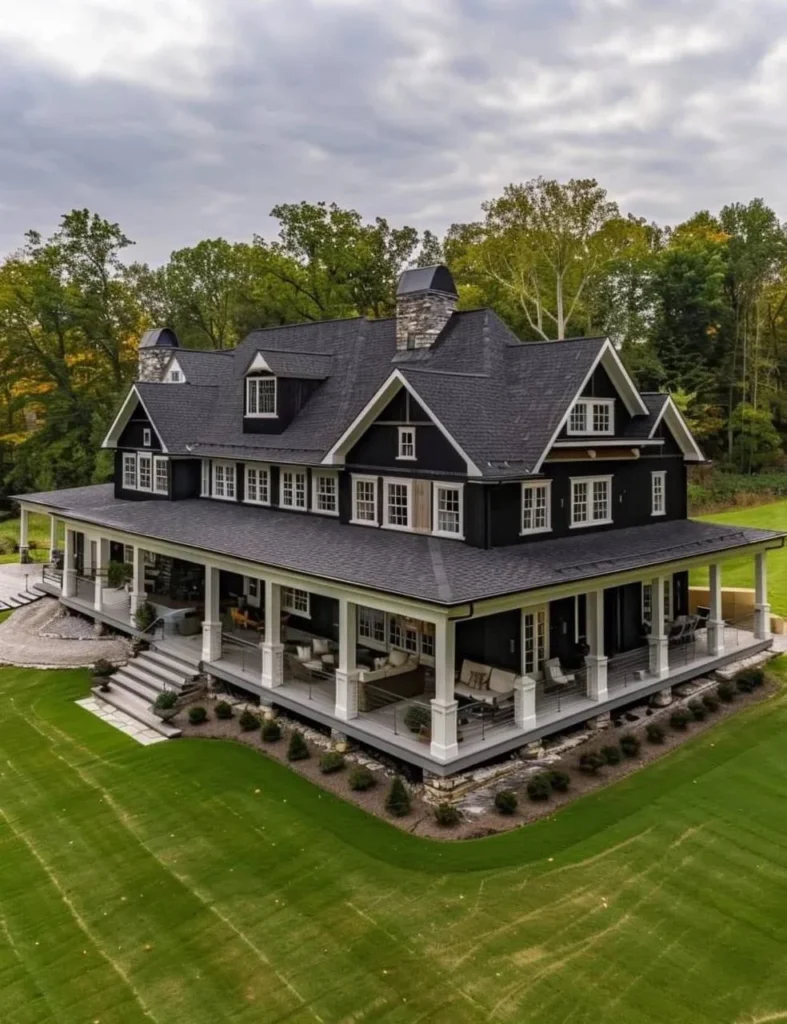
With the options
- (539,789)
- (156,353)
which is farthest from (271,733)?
(156,353)

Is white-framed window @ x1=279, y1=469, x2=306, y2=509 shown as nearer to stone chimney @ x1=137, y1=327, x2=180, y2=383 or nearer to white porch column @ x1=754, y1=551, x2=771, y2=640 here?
stone chimney @ x1=137, y1=327, x2=180, y2=383

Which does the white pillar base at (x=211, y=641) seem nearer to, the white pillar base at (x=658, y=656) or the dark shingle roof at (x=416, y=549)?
the dark shingle roof at (x=416, y=549)

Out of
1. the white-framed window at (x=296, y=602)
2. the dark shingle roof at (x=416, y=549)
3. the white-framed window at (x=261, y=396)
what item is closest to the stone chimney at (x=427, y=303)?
the white-framed window at (x=261, y=396)

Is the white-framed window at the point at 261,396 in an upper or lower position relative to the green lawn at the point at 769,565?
upper

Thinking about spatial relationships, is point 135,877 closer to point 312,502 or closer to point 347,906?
point 347,906

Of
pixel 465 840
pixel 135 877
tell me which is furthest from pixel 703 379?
pixel 135 877

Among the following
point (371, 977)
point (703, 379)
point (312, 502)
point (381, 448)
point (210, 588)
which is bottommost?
point (371, 977)

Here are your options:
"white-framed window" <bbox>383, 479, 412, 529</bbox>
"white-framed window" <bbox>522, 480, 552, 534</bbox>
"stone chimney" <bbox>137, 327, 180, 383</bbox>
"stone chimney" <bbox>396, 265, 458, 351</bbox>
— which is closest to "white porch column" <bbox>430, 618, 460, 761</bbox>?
"white-framed window" <bbox>522, 480, 552, 534</bbox>
